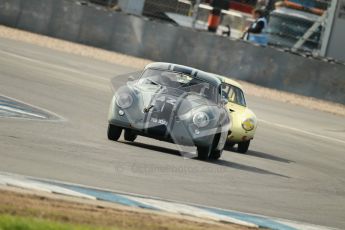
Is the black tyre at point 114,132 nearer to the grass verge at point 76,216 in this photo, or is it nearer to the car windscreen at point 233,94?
the car windscreen at point 233,94

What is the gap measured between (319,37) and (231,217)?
23611 mm

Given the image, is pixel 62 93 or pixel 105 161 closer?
pixel 105 161

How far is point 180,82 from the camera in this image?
1441cm

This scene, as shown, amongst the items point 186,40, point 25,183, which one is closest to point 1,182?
point 25,183

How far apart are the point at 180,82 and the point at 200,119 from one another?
101 centimetres

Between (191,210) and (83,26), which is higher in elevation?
(191,210)

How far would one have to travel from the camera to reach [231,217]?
9.72 metres

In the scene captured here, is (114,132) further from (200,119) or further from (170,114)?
(200,119)

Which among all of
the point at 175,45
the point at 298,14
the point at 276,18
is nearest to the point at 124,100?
the point at 175,45

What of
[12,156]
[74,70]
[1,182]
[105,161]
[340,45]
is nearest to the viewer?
[1,182]

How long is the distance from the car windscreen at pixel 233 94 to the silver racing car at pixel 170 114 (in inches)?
107

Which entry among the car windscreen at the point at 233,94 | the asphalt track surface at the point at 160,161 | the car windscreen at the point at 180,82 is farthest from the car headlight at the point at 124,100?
the car windscreen at the point at 233,94

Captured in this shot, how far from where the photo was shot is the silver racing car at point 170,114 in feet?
44.1

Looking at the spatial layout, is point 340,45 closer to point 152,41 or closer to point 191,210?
point 152,41
